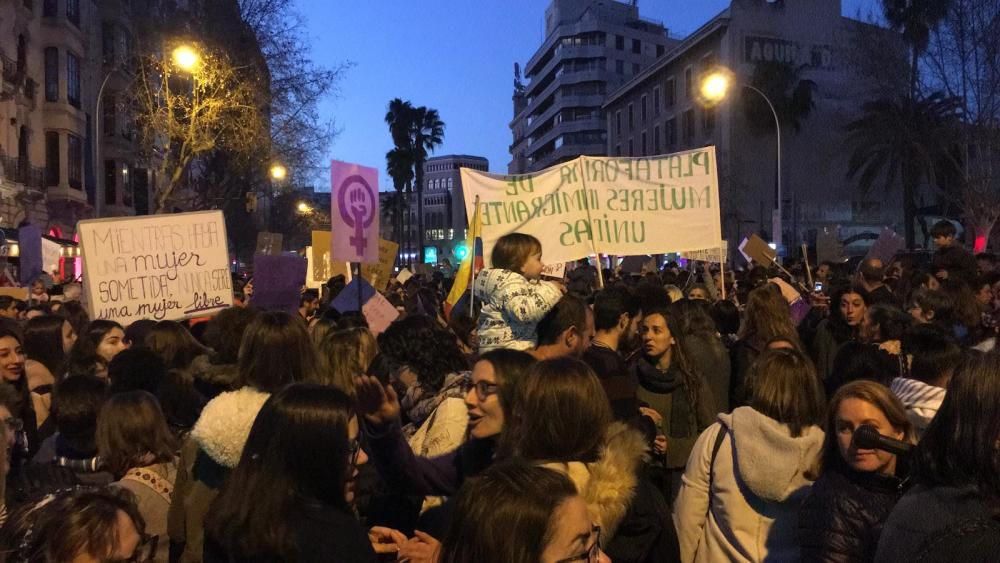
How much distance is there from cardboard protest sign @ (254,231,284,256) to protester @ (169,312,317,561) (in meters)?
13.7

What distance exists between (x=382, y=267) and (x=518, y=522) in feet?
34.0

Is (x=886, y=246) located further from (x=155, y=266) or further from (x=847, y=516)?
(x=847, y=516)

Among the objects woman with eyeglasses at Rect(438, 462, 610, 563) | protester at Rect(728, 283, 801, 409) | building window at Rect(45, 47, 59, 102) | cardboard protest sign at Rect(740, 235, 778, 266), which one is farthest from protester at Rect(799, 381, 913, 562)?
building window at Rect(45, 47, 59, 102)

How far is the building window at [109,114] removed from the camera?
40.9m

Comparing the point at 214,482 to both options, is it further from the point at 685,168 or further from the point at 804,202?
the point at 804,202

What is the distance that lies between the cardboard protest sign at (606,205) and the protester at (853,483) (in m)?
6.31

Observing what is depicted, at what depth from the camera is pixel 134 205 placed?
44906 mm

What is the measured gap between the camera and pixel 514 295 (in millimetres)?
5332

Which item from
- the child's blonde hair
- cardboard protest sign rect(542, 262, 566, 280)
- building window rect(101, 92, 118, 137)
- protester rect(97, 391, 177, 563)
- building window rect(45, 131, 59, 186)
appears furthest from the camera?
building window rect(101, 92, 118, 137)

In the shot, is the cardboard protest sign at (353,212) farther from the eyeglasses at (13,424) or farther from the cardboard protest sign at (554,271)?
the eyeglasses at (13,424)

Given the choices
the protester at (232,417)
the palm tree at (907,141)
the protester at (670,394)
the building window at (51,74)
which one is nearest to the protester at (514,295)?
the protester at (670,394)

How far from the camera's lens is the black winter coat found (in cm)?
289

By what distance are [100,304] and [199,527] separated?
4771 mm

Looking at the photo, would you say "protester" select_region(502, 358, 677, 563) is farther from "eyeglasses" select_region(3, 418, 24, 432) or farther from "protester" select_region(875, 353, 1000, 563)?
"eyeglasses" select_region(3, 418, 24, 432)
